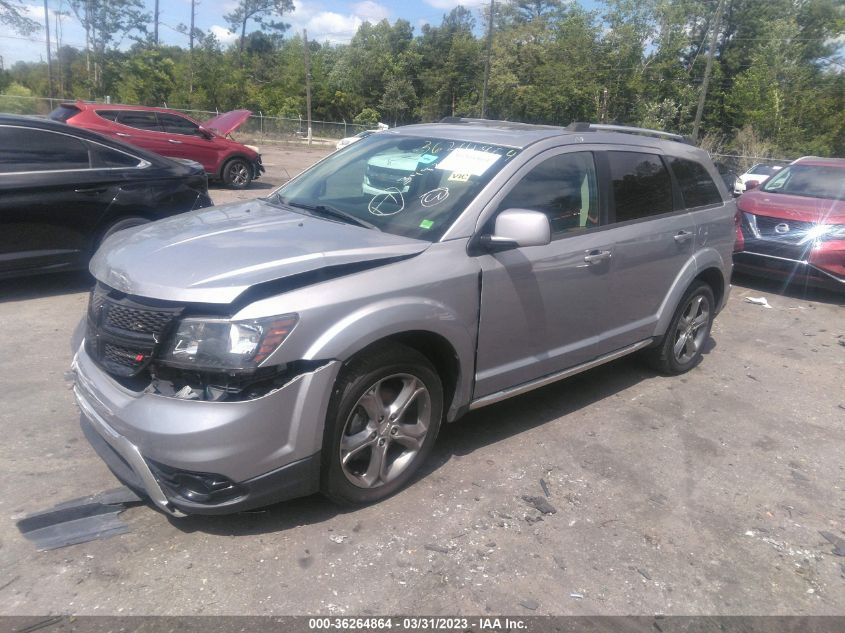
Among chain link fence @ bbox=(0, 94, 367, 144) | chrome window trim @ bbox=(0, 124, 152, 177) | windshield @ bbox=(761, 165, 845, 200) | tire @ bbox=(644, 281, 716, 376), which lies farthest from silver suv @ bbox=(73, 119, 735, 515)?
chain link fence @ bbox=(0, 94, 367, 144)

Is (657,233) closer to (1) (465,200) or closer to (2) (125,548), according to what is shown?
(1) (465,200)

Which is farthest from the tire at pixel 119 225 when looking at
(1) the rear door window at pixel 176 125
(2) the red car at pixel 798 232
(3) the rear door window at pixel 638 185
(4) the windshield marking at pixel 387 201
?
(1) the rear door window at pixel 176 125

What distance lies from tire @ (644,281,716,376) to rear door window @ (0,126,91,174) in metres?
5.45

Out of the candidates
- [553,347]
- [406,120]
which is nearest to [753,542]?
[553,347]

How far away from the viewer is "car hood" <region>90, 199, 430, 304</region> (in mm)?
2934

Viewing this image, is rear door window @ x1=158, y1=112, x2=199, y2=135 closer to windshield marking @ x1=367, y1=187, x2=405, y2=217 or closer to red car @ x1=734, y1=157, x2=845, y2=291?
red car @ x1=734, y1=157, x2=845, y2=291

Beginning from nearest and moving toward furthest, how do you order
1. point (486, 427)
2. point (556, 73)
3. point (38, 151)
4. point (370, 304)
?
point (370, 304), point (486, 427), point (38, 151), point (556, 73)

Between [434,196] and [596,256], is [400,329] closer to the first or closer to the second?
[434,196]

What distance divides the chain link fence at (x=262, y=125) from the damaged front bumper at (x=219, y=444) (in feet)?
110

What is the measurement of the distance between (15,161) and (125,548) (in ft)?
15.3

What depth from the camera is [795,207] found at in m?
8.66

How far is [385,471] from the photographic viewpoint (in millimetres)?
Result: 3451

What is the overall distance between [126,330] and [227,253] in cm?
55

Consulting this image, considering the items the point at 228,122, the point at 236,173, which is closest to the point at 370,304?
the point at 228,122
